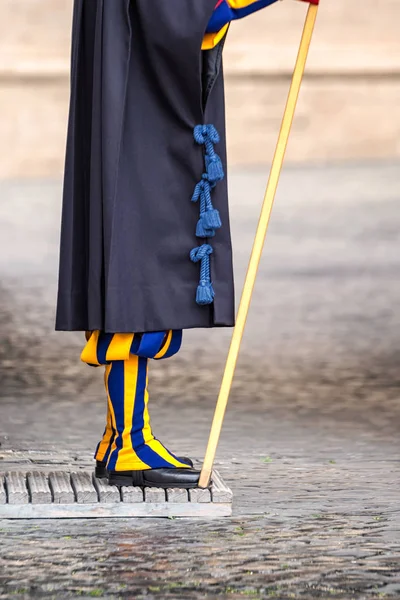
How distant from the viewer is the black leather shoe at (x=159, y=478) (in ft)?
13.1

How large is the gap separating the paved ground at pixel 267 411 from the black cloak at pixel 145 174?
1.93ft

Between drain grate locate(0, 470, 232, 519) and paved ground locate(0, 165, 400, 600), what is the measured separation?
0.07 m

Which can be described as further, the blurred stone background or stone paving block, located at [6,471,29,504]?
the blurred stone background

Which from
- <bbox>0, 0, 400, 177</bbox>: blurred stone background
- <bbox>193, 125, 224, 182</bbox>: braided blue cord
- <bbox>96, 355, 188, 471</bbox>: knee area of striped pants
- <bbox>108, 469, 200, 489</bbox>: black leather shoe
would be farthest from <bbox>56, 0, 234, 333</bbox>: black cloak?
<bbox>0, 0, 400, 177</bbox>: blurred stone background

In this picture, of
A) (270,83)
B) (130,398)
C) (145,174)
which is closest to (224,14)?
(145,174)

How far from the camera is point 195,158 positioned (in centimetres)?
396

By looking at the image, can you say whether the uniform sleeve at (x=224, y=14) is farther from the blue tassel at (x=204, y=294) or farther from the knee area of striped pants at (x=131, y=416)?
the knee area of striped pants at (x=131, y=416)

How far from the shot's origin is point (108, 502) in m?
3.88

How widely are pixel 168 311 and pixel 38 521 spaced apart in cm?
65

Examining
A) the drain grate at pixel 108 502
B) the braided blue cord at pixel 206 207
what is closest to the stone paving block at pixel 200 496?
the drain grate at pixel 108 502

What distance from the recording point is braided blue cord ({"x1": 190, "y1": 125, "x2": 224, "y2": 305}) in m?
3.91

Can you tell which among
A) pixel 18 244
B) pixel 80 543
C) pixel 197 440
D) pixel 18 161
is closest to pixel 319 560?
pixel 80 543

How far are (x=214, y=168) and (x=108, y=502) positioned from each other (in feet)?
3.07

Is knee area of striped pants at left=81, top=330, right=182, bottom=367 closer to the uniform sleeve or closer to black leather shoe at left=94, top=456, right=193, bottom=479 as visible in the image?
black leather shoe at left=94, top=456, right=193, bottom=479
